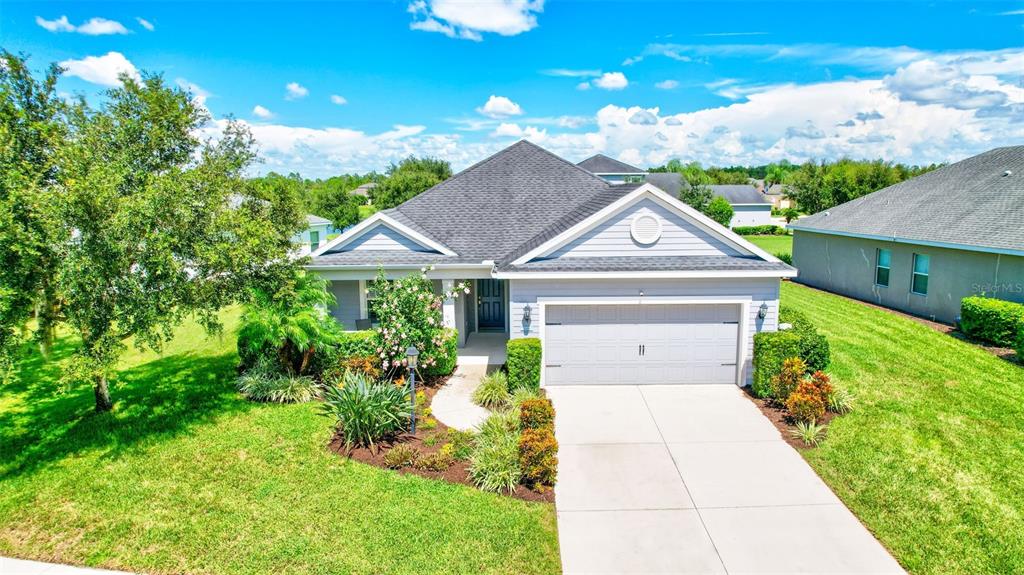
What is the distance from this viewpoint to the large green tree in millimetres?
8320

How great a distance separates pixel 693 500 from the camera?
7777 millimetres

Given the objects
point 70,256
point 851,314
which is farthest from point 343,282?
point 851,314

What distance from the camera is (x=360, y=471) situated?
8570 mm

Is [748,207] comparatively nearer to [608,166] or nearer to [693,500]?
[608,166]

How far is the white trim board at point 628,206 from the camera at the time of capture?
11.8m

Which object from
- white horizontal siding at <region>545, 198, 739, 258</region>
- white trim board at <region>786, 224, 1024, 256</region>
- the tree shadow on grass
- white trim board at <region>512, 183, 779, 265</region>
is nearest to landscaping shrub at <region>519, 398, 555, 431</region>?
white trim board at <region>512, 183, 779, 265</region>

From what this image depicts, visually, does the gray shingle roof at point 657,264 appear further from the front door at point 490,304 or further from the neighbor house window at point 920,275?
the neighbor house window at point 920,275

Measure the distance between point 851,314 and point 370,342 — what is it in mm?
16121

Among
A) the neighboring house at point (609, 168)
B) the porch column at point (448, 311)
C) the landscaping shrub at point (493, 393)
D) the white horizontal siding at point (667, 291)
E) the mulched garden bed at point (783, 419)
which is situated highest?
the neighboring house at point (609, 168)

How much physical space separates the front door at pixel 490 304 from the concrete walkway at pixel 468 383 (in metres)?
0.69

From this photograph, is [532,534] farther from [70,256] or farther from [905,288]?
[905,288]

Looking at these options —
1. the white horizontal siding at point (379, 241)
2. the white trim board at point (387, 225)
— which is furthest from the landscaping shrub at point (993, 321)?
the white horizontal siding at point (379, 241)

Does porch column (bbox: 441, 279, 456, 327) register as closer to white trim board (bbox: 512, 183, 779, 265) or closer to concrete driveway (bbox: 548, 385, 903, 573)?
white trim board (bbox: 512, 183, 779, 265)

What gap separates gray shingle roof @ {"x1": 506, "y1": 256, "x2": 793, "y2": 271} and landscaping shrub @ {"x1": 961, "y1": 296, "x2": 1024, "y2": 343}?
7087 millimetres
